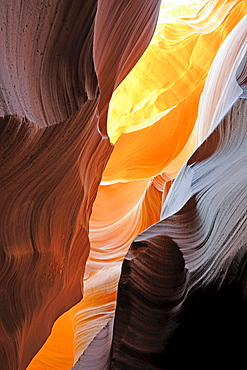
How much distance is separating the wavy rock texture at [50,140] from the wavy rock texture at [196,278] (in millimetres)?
244

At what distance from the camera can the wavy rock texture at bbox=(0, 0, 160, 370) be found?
2.55 ft

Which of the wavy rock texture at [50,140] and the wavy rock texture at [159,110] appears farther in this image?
the wavy rock texture at [159,110]

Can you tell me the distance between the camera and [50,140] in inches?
33.6

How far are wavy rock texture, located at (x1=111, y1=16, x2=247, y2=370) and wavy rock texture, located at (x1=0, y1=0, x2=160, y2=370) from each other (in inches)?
9.6

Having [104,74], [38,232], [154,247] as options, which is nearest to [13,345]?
[38,232]

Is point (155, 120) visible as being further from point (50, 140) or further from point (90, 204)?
point (50, 140)

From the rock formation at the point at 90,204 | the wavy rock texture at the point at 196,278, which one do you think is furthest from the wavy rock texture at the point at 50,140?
the wavy rock texture at the point at 196,278

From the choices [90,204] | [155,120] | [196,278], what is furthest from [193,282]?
[155,120]

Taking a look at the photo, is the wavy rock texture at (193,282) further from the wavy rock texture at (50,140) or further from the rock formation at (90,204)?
the wavy rock texture at (50,140)

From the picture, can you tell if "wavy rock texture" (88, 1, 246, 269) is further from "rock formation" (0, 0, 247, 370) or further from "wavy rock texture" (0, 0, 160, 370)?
"wavy rock texture" (0, 0, 160, 370)

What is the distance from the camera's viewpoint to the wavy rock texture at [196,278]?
2.52 ft

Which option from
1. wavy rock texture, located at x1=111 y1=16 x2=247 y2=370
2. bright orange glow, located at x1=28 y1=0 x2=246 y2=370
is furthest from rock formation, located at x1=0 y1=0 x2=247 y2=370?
bright orange glow, located at x1=28 y1=0 x2=246 y2=370

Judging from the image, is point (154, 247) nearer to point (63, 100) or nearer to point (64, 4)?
point (63, 100)

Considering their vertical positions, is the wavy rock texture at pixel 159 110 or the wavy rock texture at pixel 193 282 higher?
the wavy rock texture at pixel 159 110
